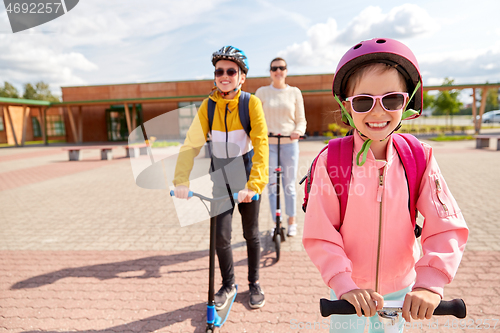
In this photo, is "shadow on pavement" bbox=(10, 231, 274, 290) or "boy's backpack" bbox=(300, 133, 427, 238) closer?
"boy's backpack" bbox=(300, 133, 427, 238)

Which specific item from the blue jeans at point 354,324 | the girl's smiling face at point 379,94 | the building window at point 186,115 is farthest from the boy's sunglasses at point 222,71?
the blue jeans at point 354,324

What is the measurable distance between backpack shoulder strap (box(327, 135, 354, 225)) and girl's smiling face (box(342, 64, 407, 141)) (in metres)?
0.15

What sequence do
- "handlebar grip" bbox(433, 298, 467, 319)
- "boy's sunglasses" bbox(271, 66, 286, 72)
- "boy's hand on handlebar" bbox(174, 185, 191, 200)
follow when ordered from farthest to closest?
Result: "boy's sunglasses" bbox(271, 66, 286, 72)
"boy's hand on handlebar" bbox(174, 185, 191, 200)
"handlebar grip" bbox(433, 298, 467, 319)

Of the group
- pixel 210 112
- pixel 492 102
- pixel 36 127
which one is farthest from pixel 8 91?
Result: pixel 492 102

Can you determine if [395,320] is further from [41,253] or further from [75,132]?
[75,132]

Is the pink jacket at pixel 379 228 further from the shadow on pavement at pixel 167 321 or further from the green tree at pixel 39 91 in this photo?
the green tree at pixel 39 91

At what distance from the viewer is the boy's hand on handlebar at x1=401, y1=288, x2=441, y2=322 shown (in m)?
1.09

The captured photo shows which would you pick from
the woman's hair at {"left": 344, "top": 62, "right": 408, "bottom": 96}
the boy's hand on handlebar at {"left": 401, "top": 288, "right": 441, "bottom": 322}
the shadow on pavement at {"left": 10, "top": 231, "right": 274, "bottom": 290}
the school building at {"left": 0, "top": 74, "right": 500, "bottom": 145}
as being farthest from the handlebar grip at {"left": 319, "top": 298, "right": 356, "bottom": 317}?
the school building at {"left": 0, "top": 74, "right": 500, "bottom": 145}

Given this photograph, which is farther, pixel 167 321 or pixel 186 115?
pixel 167 321

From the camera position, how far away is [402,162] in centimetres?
138

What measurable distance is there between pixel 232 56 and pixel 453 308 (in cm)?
212

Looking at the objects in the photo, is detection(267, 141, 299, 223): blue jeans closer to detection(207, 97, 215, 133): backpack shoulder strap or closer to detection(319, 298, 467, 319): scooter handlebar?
detection(207, 97, 215, 133): backpack shoulder strap

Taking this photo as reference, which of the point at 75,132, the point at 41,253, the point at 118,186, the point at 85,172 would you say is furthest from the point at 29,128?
the point at 41,253

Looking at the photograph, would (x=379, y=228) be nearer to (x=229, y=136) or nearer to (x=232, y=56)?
(x=229, y=136)
